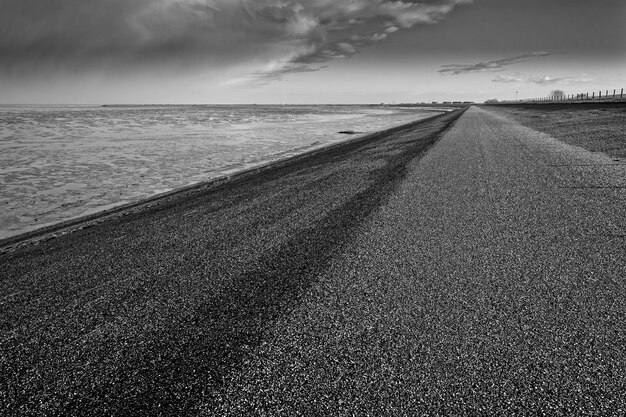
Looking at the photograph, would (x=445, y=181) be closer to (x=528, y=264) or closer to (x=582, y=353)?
(x=528, y=264)

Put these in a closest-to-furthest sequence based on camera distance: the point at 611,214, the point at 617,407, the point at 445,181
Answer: the point at 617,407 < the point at 611,214 < the point at 445,181

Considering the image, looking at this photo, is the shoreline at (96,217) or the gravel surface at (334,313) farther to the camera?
the shoreline at (96,217)

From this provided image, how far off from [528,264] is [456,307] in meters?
1.34

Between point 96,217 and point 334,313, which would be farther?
point 96,217

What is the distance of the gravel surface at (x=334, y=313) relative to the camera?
216 centimetres

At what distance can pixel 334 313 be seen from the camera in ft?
9.93

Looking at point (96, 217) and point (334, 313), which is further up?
point (334, 313)

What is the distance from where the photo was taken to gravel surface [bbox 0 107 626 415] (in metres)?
2.16

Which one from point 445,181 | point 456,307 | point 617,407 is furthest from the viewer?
point 445,181

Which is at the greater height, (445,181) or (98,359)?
(445,181)

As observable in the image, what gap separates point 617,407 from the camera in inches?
77.4

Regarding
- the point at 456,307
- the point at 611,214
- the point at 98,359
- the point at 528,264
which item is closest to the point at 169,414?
the point at 98,359

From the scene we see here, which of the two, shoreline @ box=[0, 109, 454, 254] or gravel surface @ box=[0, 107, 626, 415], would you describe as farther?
shoreline @ box=[0, 109, 454, 254]

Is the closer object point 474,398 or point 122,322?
point 474,398
